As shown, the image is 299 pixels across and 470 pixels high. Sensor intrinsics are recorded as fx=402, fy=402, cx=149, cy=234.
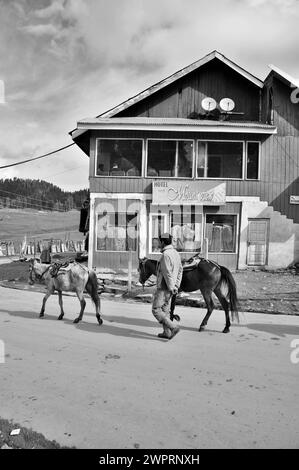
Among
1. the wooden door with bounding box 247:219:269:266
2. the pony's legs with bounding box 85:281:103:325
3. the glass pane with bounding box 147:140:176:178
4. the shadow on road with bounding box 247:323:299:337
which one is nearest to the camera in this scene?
the shadow on road with bounding box 247:323:299:337

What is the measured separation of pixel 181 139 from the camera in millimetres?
18500

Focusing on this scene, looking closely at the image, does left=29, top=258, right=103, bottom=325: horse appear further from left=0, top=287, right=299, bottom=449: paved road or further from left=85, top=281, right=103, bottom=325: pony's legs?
left=0, top=287, right=299, bottom=449: paved road

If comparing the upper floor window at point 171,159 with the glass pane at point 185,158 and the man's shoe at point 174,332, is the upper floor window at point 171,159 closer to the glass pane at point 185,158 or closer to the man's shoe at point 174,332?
the glass pane at point 185,158

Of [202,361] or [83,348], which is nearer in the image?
[202,361]

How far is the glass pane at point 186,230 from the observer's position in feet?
60.3

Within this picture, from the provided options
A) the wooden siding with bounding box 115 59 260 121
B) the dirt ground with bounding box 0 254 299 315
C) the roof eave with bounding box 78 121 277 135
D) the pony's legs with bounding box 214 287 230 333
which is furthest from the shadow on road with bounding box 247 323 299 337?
the wooden siding with bounding box 115 59 260 121

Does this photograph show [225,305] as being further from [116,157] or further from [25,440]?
[116,157]

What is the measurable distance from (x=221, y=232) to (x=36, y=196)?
12756 centimetres

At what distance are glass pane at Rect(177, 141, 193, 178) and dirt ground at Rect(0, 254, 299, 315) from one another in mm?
5181

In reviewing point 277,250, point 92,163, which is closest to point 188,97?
point 92,163

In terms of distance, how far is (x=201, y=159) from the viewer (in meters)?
18.7

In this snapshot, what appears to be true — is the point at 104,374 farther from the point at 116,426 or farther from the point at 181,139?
the point at 181,139

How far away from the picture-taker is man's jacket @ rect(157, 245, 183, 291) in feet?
25.1
